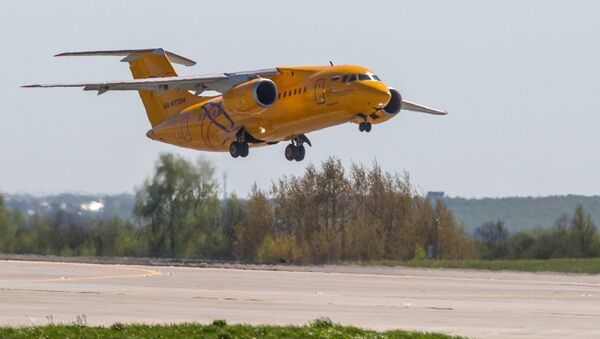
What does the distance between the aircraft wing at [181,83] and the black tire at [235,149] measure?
2379 mm

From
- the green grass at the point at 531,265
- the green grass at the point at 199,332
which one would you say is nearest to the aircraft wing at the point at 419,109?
the green grass at the point at 531,265

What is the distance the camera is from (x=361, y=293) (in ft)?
131

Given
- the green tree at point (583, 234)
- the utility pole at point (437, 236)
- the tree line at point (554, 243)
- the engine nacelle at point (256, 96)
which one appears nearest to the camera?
the engine nacelle at point (256, 96)

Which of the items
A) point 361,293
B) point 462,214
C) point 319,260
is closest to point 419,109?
point 319,260

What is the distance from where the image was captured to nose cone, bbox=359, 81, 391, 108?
46094mm

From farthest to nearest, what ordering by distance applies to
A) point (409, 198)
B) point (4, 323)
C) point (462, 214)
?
point (462, 214) → point (409, 198) → point (4, 323)

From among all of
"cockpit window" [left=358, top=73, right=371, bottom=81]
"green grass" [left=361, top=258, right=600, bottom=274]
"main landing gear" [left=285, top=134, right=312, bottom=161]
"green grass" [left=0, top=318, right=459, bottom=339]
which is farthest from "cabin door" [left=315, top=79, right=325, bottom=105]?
"green grass" [left=0, top=318, right=459, bottom=339]

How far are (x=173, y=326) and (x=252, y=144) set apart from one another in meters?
26.5

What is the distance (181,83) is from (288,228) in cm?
1985

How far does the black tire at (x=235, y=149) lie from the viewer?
51.5 m

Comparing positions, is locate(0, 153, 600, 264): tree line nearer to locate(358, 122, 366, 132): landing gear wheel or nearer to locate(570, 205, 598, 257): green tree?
locate(570, 205, 598, 257): green tree

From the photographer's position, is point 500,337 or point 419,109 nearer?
point 500,337

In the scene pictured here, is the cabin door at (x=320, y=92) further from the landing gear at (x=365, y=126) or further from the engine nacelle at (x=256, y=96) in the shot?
the engine nacelle at (x=256, y=96)

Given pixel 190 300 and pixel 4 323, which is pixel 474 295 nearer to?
pixel 190 300
